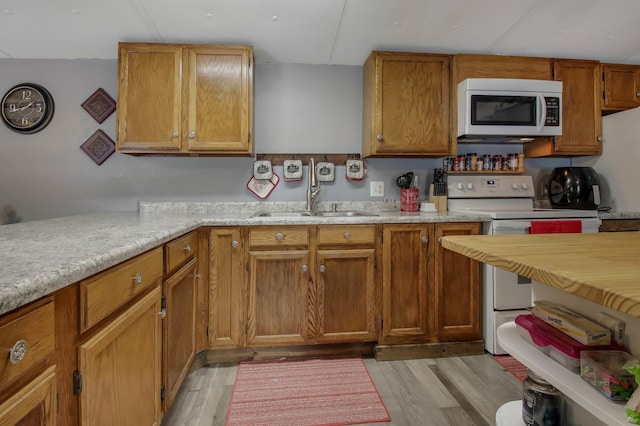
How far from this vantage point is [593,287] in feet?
1.63

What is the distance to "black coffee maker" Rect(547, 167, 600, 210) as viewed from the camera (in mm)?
2348

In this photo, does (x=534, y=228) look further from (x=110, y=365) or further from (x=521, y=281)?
(x=110, y=365)

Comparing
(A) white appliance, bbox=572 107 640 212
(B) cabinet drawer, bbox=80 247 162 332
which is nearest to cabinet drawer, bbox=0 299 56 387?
(B) cabinet drawer, bbox=80 247 162 332

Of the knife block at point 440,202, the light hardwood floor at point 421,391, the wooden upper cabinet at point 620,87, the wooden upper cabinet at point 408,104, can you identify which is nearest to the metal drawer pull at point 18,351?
the light hardwood floor at point 421,391

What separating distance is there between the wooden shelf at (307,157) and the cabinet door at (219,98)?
329 mm

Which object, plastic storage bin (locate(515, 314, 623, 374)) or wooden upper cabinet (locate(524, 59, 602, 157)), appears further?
wooden upper cabinet (locate(524, 59, 602, 157))

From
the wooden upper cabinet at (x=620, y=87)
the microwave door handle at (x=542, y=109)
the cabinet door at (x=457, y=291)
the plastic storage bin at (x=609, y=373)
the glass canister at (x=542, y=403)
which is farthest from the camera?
the wooden upper cabinet at (x=620, y=87)

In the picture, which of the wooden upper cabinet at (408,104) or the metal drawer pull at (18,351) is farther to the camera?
the wooden upper cabinet at (408,104)

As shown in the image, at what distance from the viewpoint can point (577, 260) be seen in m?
0.67

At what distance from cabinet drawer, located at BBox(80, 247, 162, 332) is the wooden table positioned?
95 centimetres

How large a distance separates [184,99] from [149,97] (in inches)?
8.9

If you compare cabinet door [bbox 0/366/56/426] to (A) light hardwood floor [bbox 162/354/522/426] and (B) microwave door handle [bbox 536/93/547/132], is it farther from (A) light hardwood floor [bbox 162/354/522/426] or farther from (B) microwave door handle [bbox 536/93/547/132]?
(B) microwave door handle [bbox 536/93/547/132]

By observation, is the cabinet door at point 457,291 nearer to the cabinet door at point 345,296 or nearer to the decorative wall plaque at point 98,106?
the cabinet door at point 345,296

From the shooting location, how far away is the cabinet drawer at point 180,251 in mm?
1329
